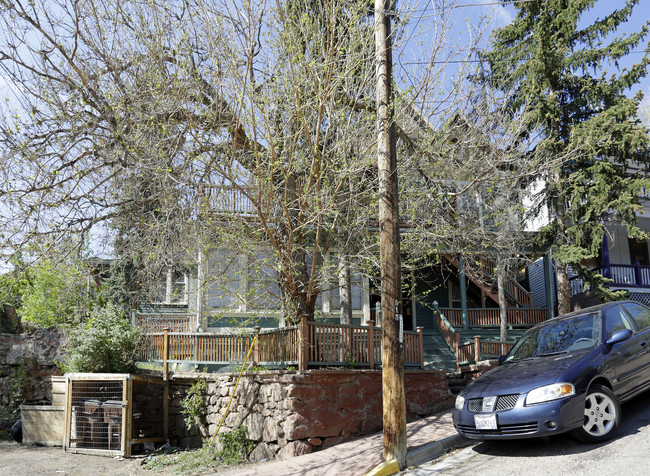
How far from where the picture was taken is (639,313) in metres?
8.06

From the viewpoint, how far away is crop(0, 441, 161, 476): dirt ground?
10578 millimetres

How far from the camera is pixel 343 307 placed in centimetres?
1588

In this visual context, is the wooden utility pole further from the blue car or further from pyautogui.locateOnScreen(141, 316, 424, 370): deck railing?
pyautogui.locateOnScreen(141, 316, 424, 370): deck railing

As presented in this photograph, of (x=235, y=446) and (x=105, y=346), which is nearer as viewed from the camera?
(x=235, y=446)

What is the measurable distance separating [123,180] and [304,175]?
392 cm

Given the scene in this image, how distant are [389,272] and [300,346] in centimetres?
339

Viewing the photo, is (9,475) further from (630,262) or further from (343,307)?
(630,262)

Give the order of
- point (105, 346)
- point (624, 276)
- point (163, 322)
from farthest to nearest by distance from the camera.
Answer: point (624, 276)
point (163, 322)
point (105, 346)

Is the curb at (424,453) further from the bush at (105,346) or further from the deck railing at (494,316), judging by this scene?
the deck railing at (494,316)

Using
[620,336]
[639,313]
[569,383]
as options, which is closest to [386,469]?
[569,383]

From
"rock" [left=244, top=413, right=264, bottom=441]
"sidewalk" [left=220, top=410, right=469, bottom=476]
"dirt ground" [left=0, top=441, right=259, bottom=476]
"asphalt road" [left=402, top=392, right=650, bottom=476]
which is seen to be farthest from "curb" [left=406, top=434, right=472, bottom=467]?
"rock" [left=244, top=413, right=264, bottom=441]

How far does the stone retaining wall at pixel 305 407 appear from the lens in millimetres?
10039

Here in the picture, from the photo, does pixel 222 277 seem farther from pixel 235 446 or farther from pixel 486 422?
pixel 486 422

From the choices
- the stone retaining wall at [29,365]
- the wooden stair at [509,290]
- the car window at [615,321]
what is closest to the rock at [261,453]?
the car window at [615,321]
